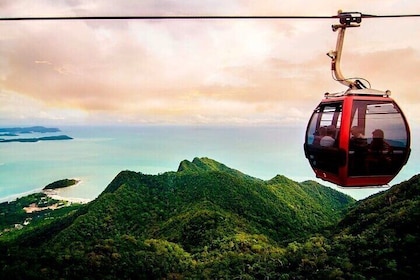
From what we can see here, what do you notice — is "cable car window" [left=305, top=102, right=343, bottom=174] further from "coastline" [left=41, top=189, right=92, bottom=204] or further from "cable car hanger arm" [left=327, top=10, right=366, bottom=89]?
"coastline" [left=41, top=189, right=92, bottom=204]

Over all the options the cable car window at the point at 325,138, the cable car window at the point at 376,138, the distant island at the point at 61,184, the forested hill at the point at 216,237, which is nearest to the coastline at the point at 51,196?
the distant island at the point at 61,184

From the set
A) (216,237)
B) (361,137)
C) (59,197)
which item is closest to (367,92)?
(361,137)

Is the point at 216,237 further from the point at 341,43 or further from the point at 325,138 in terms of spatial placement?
the point at 341,43

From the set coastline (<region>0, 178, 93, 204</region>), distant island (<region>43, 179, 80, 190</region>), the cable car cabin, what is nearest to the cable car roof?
the cable car cabin

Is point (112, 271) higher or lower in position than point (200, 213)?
lower

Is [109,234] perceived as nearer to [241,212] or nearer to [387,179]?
[241,212]

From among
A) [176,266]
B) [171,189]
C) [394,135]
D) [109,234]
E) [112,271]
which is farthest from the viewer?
[171,189]

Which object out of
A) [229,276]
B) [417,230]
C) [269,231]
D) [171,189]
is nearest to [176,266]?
[229,276]
